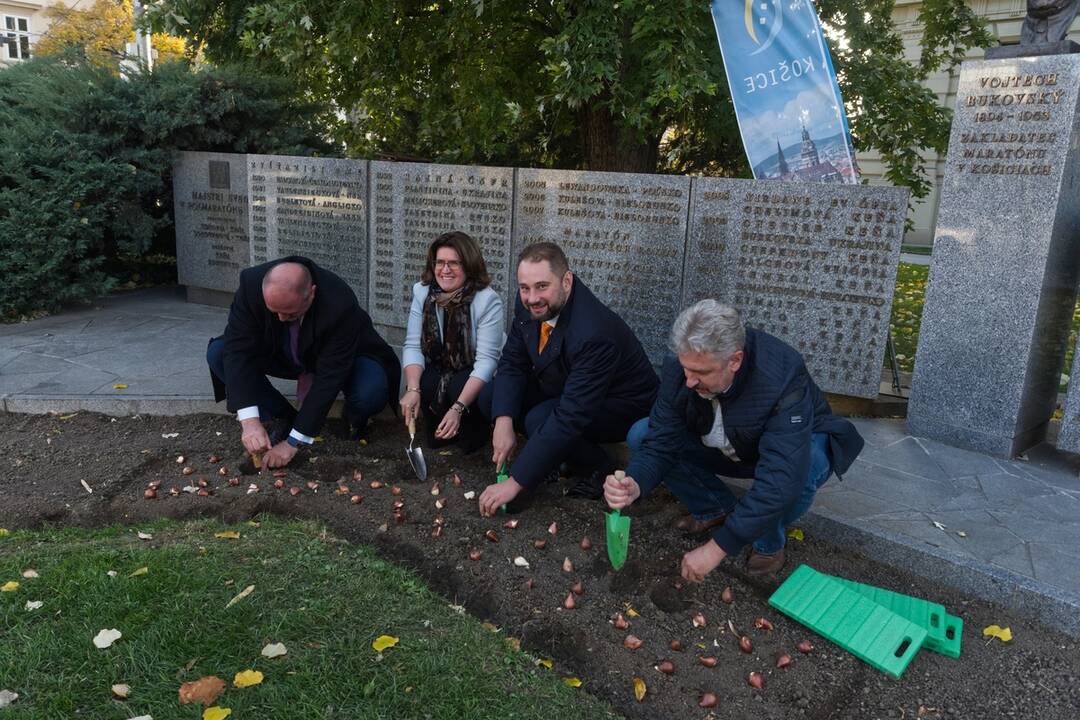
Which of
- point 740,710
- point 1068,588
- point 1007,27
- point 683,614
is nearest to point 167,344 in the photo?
point 683,614

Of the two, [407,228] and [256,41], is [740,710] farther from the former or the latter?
[256,41]

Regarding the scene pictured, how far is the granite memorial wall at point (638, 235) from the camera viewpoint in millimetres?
4793

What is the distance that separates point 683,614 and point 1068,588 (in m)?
1.41

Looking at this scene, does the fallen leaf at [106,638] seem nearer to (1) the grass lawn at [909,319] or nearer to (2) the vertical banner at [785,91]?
(2) the vertical banner at [785,91]

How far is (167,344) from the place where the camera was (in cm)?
643

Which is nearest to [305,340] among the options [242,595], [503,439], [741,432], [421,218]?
[503,439]

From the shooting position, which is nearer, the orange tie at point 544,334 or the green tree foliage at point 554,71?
the orange tie at point 544,334

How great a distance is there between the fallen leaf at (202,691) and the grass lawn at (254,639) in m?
0.03

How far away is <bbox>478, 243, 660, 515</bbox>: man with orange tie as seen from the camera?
338cm

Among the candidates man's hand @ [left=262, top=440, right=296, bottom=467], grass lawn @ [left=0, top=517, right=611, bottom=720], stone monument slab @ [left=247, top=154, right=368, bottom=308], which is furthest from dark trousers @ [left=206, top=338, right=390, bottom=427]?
stone monument slab @ [left=247, top=154, right=368, bottom=308]

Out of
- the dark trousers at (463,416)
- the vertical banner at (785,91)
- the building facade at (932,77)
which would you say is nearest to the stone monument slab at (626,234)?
the vertical banner at (785,91)

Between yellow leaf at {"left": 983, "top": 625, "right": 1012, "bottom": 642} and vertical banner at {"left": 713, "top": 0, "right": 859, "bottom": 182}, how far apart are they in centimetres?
340

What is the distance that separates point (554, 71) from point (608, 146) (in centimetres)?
231

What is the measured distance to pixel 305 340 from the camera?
4160 millimetres
